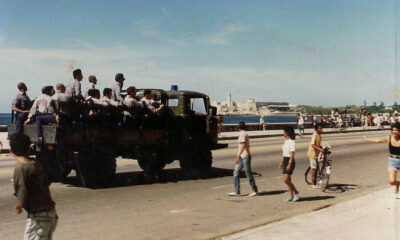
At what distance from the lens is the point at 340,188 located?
39.5ft

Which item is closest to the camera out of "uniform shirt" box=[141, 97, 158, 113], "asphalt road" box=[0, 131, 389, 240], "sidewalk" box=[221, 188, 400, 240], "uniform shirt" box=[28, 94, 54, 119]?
"sidewalk" box=[221, 188, 400, 240]

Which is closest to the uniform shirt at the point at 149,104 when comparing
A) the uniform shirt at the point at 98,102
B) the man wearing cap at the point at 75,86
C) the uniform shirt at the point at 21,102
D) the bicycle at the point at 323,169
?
the uniform shirt at the point at 98,102

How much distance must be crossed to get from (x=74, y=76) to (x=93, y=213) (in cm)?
405

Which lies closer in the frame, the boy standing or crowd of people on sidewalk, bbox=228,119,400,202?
the boy standing

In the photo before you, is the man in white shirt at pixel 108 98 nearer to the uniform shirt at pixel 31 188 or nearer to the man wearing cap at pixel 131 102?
the man wearing cap at pixel 131 102

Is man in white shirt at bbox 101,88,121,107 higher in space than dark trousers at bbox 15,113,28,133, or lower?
higher

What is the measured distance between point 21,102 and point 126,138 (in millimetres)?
2993

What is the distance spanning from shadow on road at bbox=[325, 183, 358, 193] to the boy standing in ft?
28.3

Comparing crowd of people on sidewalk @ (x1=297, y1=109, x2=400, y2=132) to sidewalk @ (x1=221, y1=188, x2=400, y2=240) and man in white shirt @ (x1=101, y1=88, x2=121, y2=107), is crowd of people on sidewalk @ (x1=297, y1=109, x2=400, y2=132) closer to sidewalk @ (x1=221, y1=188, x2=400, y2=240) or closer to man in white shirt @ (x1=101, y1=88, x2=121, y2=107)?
man in white shirt @ (x1=101, y1=88, x2=121, y2=107)

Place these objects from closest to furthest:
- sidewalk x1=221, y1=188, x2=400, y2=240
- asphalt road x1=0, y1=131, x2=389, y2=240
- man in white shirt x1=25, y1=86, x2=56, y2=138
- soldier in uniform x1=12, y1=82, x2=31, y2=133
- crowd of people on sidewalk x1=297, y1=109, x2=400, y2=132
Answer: sidewalk x1=221, y1=188, x2=400, y2=240 < asphalt road x1=0, y1=131, x2=389, y2=240 < man in white shirt x1=25, y1=86, x2=56, y2=138 < soldier in uniform x1=12, y1=82, x2=31, y2=133 < crowd of people on sidewalk x1=297, y1=109, x2=400, y2=132

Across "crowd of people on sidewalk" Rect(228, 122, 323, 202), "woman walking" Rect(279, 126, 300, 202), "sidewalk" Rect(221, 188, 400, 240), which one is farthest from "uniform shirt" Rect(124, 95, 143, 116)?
"sidewalk" Rect(221, 188, 400, 240)

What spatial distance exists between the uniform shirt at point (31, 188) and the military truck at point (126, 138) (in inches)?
254

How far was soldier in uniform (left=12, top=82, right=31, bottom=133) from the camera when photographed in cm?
1200

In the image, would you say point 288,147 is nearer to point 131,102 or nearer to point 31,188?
point 131,102
